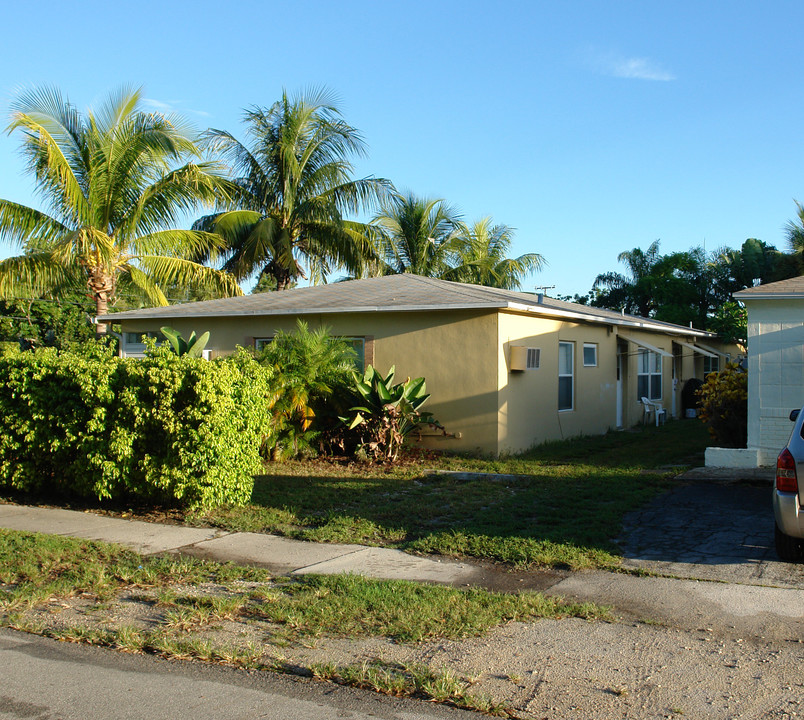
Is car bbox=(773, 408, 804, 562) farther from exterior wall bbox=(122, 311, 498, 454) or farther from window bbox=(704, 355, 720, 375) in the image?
window bbox=(704, 355, 720, 375)

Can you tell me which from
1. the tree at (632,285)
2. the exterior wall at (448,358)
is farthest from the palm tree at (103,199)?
the tree at (632,285)

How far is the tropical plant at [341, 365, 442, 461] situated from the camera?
1230cm

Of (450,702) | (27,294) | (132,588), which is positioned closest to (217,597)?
(132,588)

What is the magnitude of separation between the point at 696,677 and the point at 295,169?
64.0 ft

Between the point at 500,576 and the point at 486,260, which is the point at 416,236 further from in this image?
the point at 500,576

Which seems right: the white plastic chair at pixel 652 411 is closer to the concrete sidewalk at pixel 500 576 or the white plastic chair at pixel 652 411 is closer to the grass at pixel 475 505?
the grass at pixel 475 505

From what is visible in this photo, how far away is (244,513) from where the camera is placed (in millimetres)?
8734

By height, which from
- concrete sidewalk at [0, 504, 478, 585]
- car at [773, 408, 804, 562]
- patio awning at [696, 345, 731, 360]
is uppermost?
patio awning at [696, 345, 731, 360]

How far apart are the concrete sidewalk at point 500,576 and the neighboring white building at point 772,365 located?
512cm

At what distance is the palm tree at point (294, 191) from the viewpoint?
71.7ft

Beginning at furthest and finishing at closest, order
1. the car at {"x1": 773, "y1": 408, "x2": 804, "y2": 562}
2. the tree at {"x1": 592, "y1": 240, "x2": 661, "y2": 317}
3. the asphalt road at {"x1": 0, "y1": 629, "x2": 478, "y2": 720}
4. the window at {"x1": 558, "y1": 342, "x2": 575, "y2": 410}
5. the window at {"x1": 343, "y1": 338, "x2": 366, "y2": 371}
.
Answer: the tree at {"x1": 592, "y1": 240, "x2": 661, "y2": 317} → the window at {"x1": 558, "y1": 342, "x2": 575, "y2": 410} → the window at {"x1": 343, "y1": 338, "x2": 366, "y2": 371} → the car at {"x1": 773, "y1": 408, "x2": 804, "y2": 562} → the asphalt road at {"x1": 0, "y1": 629, "x2": 478, "y2": 720}

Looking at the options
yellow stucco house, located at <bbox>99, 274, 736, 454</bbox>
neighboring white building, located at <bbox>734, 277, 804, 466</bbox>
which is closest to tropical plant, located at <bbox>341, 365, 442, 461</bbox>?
yellow stucco house, located at <bbox>99, 274, 736, 454</bbox>

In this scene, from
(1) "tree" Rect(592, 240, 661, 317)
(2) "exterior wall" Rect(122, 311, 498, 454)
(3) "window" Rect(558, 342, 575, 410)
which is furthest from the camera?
(1) "tree" Rect(592, 240, 661, 317)

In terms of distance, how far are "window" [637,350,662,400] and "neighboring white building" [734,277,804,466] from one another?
8.44m
